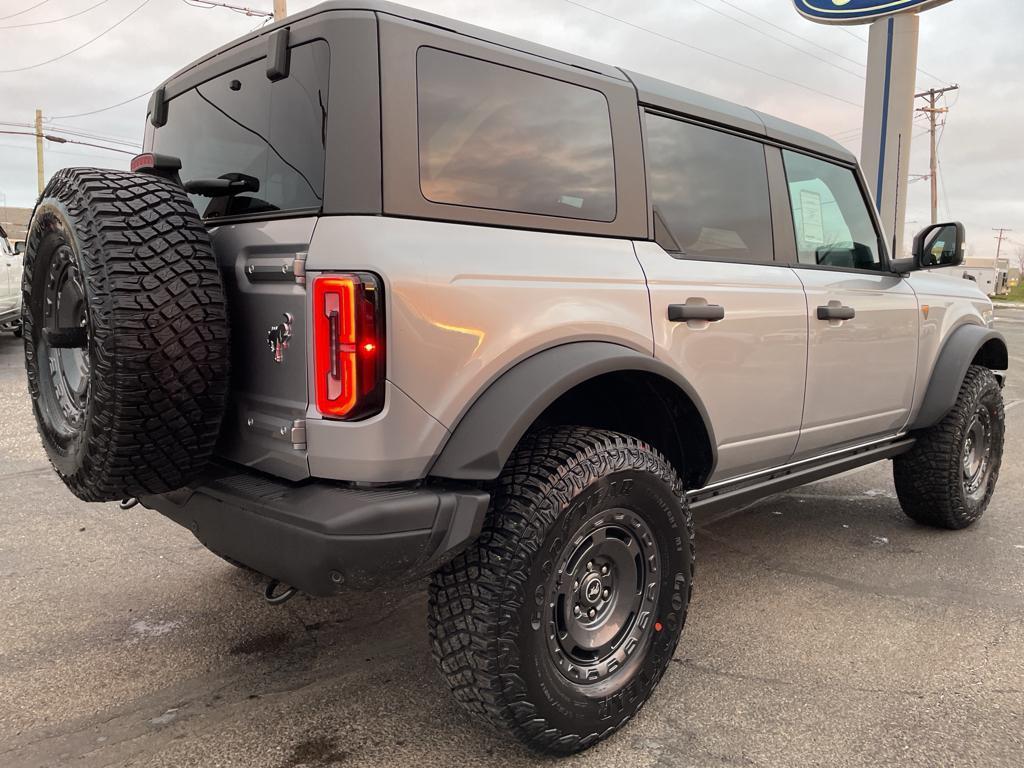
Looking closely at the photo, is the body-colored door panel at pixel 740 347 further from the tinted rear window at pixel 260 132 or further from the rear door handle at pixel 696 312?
the tinted rear window at pixel 260 132

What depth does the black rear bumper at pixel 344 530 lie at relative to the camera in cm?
188

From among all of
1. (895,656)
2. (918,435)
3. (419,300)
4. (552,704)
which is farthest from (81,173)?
(918,435)

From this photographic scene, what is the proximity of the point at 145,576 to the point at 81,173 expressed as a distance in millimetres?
2077

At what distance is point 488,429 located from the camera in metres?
2.03

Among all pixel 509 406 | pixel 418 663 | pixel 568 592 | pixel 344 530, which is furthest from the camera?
pixel 418 663

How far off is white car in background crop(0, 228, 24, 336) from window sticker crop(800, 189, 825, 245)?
988cm

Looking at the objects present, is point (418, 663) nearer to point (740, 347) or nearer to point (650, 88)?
point (740, 347)

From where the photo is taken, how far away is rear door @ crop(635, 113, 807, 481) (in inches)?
106

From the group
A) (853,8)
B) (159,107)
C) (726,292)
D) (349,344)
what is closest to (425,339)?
(349,344)

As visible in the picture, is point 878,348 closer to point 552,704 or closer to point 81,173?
point 552,704

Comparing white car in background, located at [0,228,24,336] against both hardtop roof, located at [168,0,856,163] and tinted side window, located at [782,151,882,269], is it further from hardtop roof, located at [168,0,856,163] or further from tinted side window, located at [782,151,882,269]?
tinted side window, located at [782,151,882,269]

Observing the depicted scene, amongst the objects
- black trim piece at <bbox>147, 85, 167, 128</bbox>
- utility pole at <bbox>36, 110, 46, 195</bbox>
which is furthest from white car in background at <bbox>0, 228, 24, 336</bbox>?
utility pole at <bbox>36, 110, 46, 195</bbox>

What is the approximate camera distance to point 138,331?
75.0 inches

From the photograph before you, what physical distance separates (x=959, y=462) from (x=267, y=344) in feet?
12.3
